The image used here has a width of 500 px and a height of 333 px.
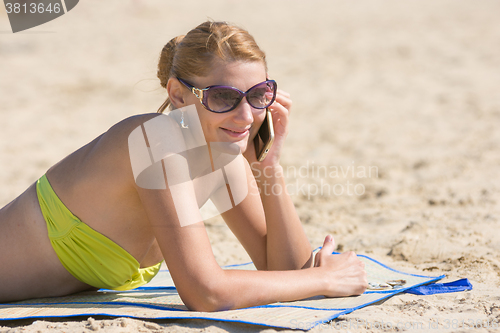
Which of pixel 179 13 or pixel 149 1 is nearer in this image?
pixel 179 13

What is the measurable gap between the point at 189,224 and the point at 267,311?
0.52 m

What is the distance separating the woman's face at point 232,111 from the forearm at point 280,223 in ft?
1.30

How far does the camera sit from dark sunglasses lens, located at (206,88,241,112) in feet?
6.70

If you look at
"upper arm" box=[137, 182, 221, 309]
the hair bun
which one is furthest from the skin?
the hair bun

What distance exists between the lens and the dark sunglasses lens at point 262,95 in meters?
2.12

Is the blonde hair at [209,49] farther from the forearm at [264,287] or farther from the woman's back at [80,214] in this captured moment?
the forearm at [264,287]

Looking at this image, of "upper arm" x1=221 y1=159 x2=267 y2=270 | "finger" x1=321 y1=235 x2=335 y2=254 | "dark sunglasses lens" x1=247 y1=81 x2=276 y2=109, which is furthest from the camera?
"upper arm" x1=221 y1=159 x2=267 y2=270

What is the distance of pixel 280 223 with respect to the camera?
8.21ft

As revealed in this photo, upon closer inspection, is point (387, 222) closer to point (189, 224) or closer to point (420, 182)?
point (420, 182)

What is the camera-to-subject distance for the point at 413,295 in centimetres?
244

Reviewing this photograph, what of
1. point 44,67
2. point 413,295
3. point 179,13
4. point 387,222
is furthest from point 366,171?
point 179,13

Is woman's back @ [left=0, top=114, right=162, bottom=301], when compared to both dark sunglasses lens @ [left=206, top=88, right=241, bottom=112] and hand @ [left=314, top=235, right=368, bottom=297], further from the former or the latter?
hand @ [left=314, top=235, right=368, bottom=297]

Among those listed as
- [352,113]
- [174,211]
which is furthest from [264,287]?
→ [352,113]

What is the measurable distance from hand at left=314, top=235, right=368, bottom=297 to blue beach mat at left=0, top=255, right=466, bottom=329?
46 mm
